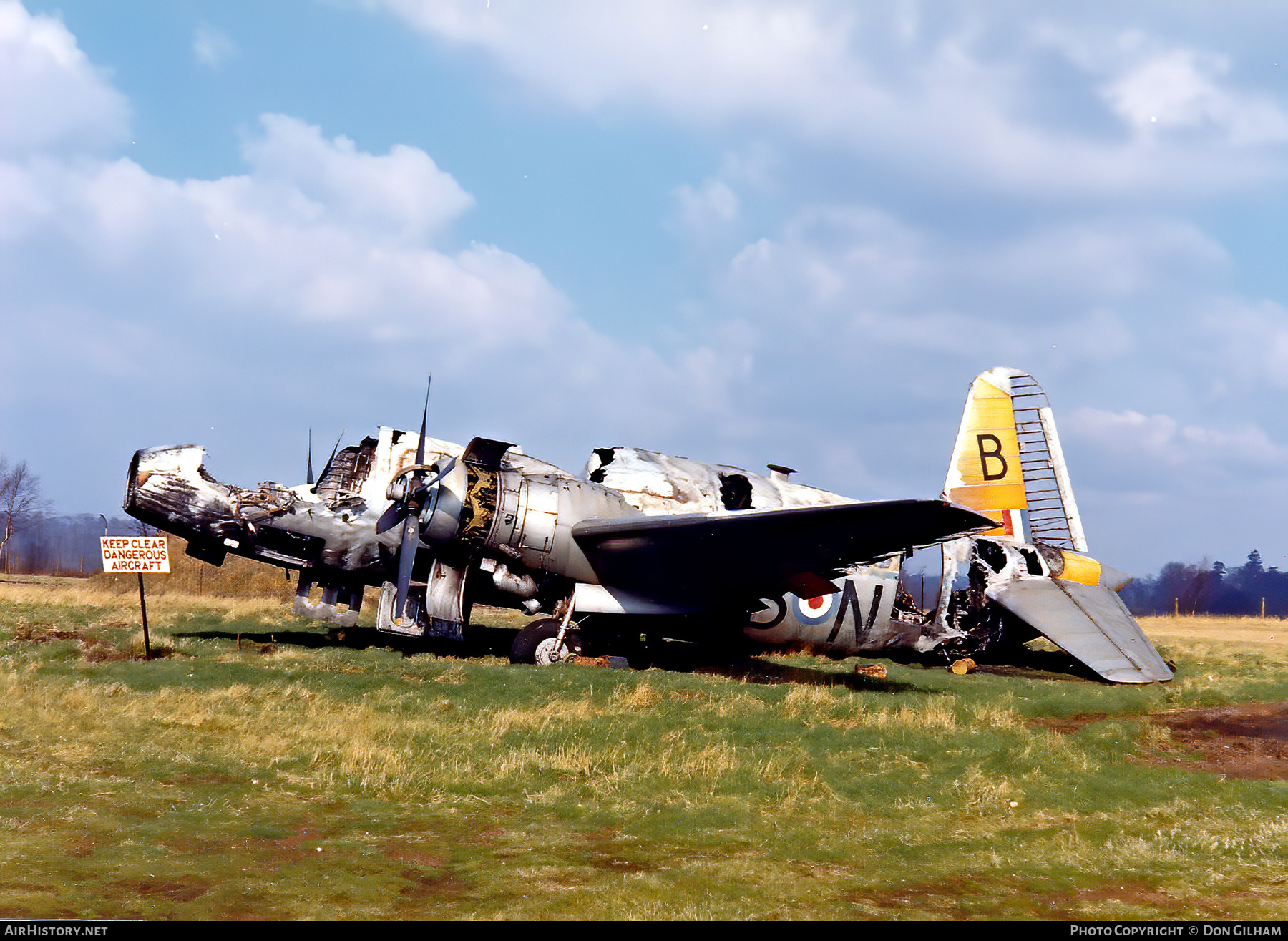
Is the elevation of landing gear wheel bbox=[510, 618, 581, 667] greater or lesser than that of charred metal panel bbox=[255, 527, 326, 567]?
lesser

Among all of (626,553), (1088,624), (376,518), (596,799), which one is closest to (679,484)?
(626,553)

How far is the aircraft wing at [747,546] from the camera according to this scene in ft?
52.9

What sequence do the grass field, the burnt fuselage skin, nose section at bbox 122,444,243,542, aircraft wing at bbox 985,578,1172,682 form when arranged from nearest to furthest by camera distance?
the grass field < the burnt fuselage skin < nose section at bbox 122,444,243,542 < aircraft wing at bbox 985,578,1172,682

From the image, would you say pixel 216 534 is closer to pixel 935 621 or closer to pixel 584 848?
pixel 584 848

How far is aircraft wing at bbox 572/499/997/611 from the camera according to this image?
635 inches

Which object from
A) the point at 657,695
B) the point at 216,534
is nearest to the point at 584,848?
the point at 657,695

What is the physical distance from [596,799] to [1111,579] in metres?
20.3

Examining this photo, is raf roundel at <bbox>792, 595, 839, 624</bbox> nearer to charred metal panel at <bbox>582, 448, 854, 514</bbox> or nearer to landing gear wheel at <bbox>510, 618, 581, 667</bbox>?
charred metal panel at <bbox>582, 448, 854, 514</bbox>

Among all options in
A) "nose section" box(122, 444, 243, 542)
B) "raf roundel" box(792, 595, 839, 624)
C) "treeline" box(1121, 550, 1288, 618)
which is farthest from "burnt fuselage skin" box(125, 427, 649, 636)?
"treeline" box(1121, 550, 1288, 618)

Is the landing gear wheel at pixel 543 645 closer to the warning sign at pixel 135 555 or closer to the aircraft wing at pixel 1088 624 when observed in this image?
the warning sign at pixel 135 555

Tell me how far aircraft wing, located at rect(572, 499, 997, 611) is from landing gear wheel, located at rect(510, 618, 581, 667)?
1.32 metres

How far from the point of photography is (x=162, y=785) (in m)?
10.2
